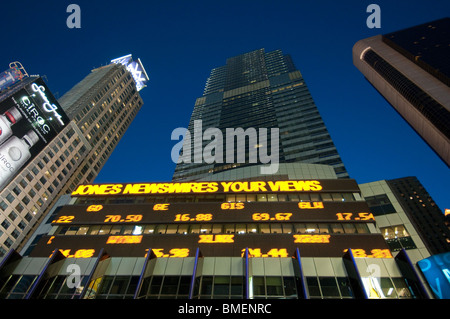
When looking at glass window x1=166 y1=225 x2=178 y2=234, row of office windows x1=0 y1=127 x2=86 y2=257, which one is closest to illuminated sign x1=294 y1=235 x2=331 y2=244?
glass window x1=166 y1=225 x2=178 y2=234

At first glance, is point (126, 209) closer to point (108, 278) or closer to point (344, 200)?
point (108, 278)

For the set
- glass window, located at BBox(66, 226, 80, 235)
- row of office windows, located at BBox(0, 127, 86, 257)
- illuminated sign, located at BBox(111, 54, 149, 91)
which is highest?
illuminated sign, located at BBox(111, 54, 149, 91)

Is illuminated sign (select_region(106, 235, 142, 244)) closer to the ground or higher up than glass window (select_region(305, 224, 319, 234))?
closer to the ground

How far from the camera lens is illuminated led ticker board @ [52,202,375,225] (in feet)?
102

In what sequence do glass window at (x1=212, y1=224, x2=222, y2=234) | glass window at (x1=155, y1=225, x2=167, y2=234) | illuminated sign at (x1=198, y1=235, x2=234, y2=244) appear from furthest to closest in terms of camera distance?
glass window at (x1=155, y1=225, x2=167, y2=234) → glass window at (x1=212, y1=224, x2=222, y2=234) → illuminated sign at (x1=198, y1=235, x2=234, y2=244)

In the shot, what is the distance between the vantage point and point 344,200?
109 ft

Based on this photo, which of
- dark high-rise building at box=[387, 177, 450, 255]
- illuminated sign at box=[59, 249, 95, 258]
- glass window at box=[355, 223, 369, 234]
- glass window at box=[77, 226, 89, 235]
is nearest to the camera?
illuminated sign at box=[59, 249, 95, 258]

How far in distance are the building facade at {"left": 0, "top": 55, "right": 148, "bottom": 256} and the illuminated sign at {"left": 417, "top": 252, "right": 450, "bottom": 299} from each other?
2970 inches

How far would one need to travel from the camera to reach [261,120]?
11138cm

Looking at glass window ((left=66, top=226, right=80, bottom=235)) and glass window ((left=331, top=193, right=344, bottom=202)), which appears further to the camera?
glass window ((left=331, top=193, right=344, bottom=202))

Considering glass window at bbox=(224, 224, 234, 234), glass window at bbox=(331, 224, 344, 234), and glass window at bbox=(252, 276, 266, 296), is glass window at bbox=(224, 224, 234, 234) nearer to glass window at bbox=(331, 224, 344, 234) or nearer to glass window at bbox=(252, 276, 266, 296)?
glass window at bbox=(252, 276, 266, 296)

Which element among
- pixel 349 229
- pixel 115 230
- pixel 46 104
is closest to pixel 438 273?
pixel 349 229
